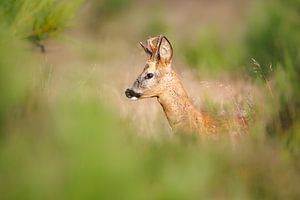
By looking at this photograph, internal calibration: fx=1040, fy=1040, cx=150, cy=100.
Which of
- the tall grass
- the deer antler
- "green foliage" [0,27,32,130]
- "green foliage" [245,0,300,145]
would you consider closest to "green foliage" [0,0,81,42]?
the tall grass

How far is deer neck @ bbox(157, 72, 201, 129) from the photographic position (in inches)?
321

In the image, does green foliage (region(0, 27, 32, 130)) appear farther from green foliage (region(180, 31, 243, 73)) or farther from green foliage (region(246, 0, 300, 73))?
green foliage (region(180, 31, 243, 73))

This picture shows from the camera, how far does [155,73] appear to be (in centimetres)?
Answer: 858

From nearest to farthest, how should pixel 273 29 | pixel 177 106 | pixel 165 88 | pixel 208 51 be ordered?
pixel 177 106, pixel 165 88, pixel 273 29, pixel 208 51

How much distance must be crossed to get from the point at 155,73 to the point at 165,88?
0.17 m

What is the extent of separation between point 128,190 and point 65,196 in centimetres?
27

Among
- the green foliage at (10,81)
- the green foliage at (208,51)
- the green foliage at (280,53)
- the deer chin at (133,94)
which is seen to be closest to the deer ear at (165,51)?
the deer chin at (133,94)

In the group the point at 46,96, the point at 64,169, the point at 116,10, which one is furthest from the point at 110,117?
the point at 116,10

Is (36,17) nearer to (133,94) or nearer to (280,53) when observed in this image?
(133,94)

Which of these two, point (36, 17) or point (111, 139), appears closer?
point (111, 139)

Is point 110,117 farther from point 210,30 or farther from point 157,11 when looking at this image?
point 157,11

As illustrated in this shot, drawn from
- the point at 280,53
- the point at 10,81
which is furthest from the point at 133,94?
the point at 280,53

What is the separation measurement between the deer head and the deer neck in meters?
0.06

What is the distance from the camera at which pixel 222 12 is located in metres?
36.3
